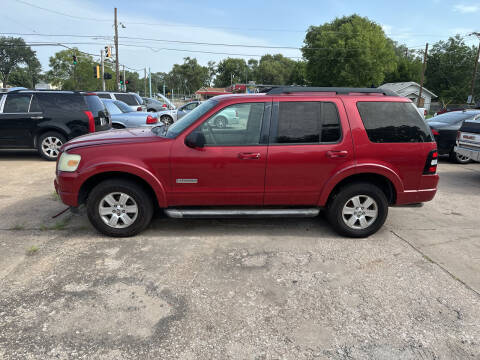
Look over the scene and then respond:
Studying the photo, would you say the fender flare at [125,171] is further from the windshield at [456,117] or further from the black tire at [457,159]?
the windshield at [456,117]

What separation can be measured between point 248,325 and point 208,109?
252 cm

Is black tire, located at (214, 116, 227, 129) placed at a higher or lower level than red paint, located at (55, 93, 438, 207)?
higher

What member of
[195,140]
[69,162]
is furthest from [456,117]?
[69,162]

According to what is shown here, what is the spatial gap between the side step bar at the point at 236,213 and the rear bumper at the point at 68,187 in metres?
1.11

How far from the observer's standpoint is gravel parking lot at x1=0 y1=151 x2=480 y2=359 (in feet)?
8.37

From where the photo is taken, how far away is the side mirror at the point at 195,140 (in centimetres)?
398

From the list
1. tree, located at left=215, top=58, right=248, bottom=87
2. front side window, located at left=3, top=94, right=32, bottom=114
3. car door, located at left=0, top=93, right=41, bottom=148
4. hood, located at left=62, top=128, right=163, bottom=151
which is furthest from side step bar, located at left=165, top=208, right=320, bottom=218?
tree, located at left=215, top=58, right=248, bottom=87

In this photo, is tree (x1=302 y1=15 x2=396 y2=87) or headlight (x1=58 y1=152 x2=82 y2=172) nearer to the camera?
headlight (x1=58 y1=152 x2=82 y2=172)

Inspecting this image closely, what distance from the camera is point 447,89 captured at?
63.8 m

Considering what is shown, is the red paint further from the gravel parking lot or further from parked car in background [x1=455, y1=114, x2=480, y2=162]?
parked car in background [x1=455, y1=114, x2=480, y2=162]

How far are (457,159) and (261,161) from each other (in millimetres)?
8246

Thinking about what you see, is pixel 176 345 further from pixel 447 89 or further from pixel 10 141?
pixel 447 89

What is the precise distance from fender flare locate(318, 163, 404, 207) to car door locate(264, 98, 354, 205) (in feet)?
0.23

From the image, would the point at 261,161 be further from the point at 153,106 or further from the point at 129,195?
the point at 153,106
